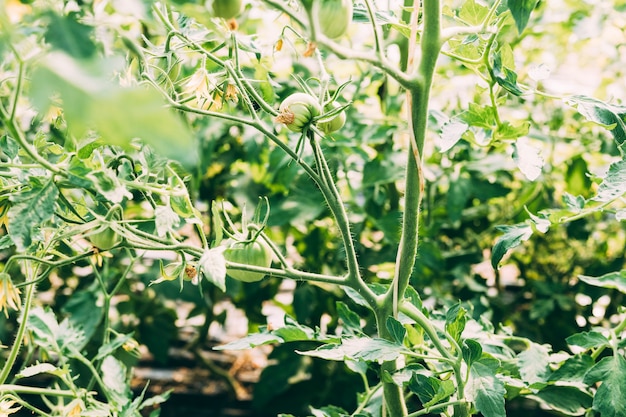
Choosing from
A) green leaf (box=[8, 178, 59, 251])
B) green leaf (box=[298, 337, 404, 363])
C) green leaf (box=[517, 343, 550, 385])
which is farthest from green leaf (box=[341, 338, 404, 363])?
green leaf (box=[8, 178, 59, 251])

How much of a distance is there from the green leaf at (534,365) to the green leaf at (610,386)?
Result: 2.8 inches

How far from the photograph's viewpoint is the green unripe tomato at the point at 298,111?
24.5 inches

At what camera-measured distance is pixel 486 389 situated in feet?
2.17

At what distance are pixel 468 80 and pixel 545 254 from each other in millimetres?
533

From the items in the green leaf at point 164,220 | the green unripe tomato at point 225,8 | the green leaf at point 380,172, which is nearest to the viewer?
the green unripe tomato at point 225,8

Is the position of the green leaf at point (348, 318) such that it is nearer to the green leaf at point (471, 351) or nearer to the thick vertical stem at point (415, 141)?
the thick vertical stem at point (415, 141)

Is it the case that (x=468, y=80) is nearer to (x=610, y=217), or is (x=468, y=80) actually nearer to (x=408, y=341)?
(x=610, y=217)

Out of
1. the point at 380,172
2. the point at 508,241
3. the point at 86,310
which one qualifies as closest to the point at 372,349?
the point at 508,241

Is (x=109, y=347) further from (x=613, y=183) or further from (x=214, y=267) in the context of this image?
(x=613, y=183)

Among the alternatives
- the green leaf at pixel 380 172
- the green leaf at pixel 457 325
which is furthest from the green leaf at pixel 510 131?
the green leaf at pixel 380 172

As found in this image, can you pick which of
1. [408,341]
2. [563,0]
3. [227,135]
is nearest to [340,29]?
[408,341]

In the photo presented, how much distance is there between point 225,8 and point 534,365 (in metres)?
0.59

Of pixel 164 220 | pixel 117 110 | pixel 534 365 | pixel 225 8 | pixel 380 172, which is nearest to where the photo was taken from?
pixel 117 110

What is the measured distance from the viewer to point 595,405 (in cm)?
70
